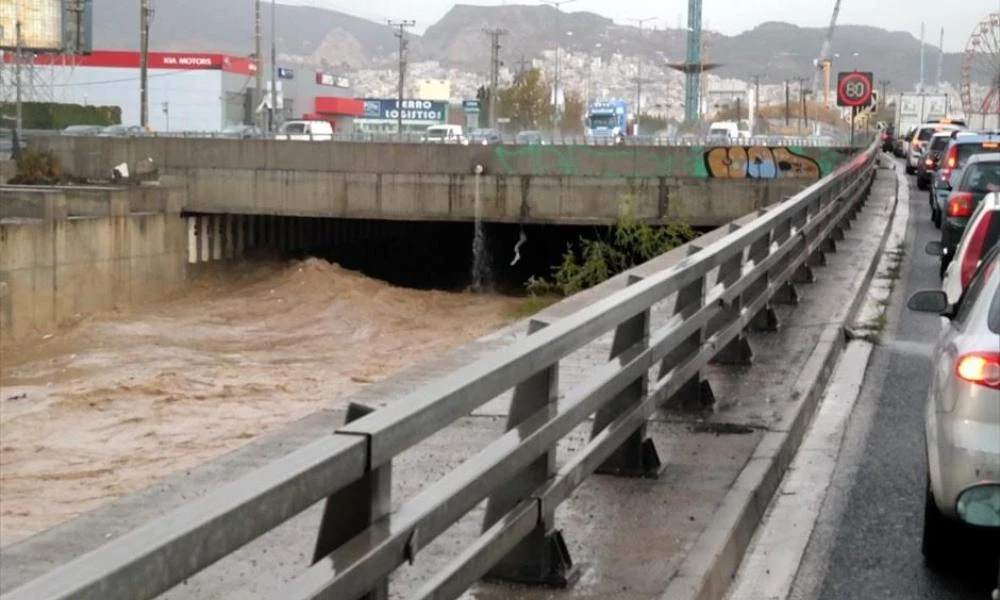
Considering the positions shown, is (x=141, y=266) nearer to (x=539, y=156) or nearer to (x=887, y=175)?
(x=539, y=156)

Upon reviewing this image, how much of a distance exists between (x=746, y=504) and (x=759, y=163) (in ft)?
126

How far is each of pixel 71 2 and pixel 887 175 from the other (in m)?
50.3

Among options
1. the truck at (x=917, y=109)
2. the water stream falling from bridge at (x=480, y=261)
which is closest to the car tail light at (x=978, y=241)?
the water stream falling from bridge at (x=480, y=261)

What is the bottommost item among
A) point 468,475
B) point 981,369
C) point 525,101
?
point 468,475

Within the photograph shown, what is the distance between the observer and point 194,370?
3017cm

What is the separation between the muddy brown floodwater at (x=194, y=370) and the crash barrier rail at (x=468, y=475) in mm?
8831

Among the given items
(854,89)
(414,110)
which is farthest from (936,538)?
(414,110)

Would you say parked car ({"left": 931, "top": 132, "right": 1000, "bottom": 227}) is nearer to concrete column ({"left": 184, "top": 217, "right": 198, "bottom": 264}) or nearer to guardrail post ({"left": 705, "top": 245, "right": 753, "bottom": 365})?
guardrail post ({"left": 705, "top": 245, "right": 753, "bottom": 365})

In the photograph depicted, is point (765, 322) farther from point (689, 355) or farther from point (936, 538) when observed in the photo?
point (936, 538)

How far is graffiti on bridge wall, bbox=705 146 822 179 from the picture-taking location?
44.0 m

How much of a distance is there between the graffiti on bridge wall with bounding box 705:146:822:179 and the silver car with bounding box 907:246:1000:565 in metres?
36.8

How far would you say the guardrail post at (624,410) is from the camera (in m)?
6.88

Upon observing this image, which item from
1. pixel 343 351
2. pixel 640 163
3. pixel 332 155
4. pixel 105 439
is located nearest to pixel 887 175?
pixel 640 163

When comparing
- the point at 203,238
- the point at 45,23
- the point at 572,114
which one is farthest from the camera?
the point at 572,114
